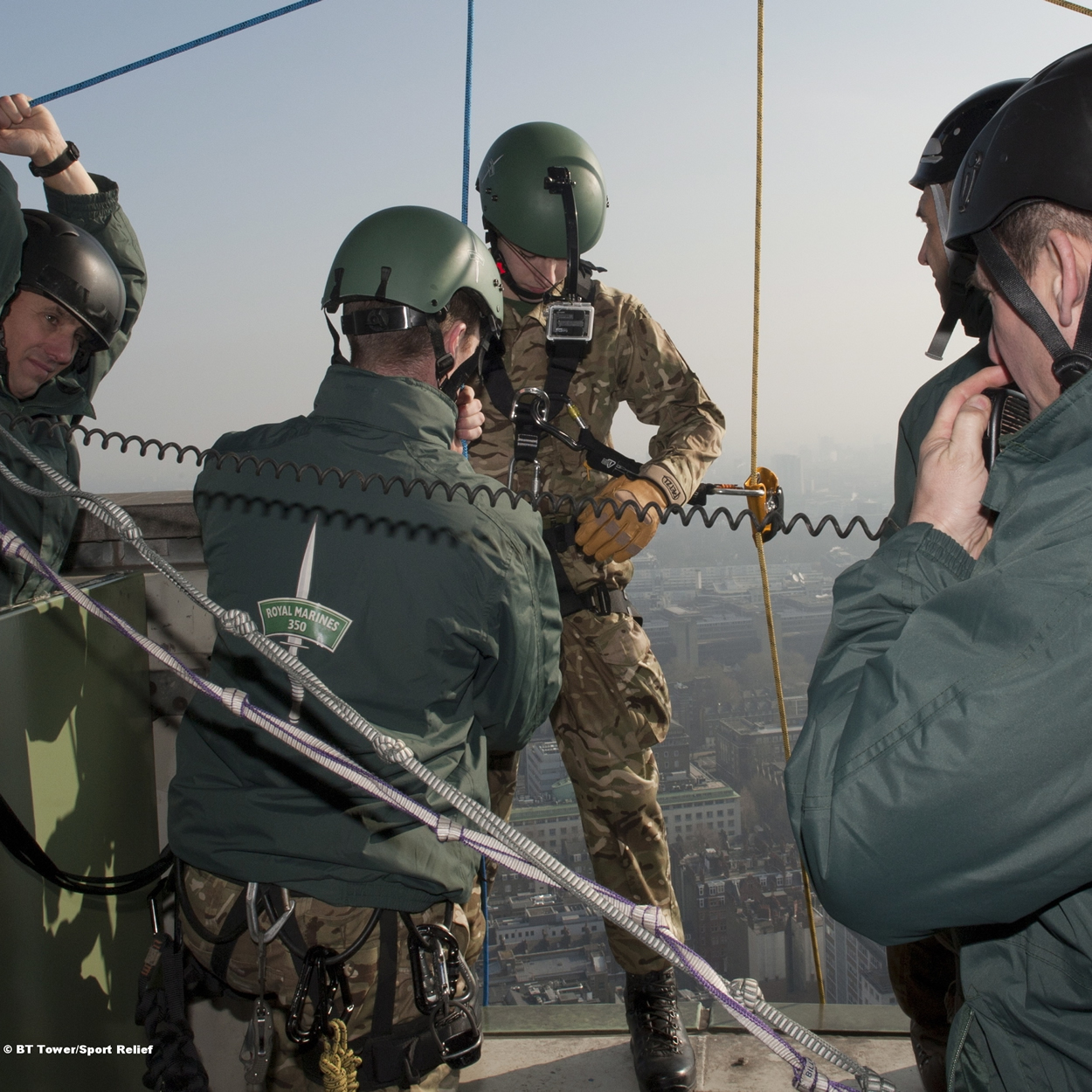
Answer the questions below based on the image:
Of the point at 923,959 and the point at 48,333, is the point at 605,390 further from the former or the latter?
the point at 923,959

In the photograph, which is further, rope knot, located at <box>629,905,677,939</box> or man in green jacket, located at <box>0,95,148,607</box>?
man in green jacket, located at <box>0,95,148,607</box>

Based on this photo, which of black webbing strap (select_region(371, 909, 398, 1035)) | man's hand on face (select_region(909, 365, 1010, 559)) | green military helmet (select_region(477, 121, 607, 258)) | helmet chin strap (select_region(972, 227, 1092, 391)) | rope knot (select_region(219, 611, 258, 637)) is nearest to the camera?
helmet chin strap (select_region(972, 227, 1092, 391))

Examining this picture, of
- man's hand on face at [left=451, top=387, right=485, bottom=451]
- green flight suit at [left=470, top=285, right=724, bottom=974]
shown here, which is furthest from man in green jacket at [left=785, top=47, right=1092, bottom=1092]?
green flight suit at [left=470, top=285, right=724, bottom=974]

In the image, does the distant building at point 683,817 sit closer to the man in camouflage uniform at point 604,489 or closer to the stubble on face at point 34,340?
the man in camouflage uniform at point 604,489

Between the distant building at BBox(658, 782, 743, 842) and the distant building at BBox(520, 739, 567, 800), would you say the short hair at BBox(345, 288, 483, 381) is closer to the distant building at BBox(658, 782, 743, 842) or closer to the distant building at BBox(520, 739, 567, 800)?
the distant building at BBox(520, 739, 567, 800)

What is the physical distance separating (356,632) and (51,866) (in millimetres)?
1069

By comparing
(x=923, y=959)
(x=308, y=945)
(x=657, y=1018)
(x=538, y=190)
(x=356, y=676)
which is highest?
(x=538, y=190)

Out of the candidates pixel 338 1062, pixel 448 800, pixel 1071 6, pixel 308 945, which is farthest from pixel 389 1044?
pixel 1071 6

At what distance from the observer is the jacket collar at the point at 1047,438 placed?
879 mm

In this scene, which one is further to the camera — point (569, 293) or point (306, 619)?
point (569, 293)

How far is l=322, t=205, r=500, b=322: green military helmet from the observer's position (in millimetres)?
2020

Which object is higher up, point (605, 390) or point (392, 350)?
point (605, 390)

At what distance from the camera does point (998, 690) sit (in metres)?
0.79

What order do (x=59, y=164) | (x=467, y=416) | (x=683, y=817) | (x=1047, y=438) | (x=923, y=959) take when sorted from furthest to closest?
(x=683, y=817) → (x=59, y=164) → (x=467, y=416) → (x=923, y=959) → (x=1047, y=438)
